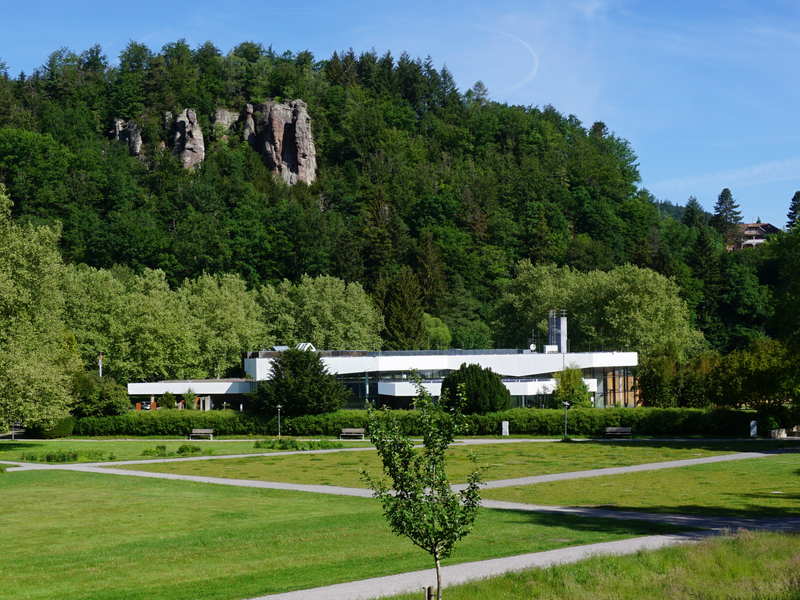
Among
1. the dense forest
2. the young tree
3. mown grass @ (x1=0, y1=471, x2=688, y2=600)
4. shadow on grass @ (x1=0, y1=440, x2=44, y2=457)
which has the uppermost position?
the dense forest

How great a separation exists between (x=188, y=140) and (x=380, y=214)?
38622mm

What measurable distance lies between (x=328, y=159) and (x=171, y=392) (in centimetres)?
9868

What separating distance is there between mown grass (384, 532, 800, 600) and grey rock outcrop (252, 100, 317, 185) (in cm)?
13853

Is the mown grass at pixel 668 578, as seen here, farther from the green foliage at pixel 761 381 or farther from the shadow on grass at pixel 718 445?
the green foliage at pixel 761 381

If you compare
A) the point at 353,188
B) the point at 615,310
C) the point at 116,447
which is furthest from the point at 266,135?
the point at 116,447

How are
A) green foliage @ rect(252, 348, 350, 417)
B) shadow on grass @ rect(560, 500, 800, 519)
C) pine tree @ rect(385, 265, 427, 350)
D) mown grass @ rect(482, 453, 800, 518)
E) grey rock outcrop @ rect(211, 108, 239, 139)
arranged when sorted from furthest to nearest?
grey rock outcrop @ rect(211, 108, 239, 139) → pine tree @ rect(385, 265, 427, 350) → green foliage @ rect(252, 348, 350, 417) → mown grass @ rect(482, 453, 800, 518) → shadow on grass @ rect(560, 500, 800, 519)

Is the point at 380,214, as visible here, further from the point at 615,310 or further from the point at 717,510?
the point at 717,510

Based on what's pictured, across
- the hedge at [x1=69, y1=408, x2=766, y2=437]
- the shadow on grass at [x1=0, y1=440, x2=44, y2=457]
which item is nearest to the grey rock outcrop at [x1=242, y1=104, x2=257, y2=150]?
the hedge at [x1=69, y1=408, x2=766, y2=437]

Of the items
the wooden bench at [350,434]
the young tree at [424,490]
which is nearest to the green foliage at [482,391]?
the wooden bench at [350,434]

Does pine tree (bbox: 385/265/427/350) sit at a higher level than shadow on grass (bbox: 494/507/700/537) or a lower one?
higher

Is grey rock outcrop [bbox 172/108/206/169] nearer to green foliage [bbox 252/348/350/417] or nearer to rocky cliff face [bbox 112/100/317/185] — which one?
rocky cliff face [bbox 112/100/317/185]

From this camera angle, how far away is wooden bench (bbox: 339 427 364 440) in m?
54.1

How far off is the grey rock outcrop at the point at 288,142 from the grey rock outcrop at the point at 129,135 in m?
19.1

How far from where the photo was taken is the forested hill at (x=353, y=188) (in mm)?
115125
